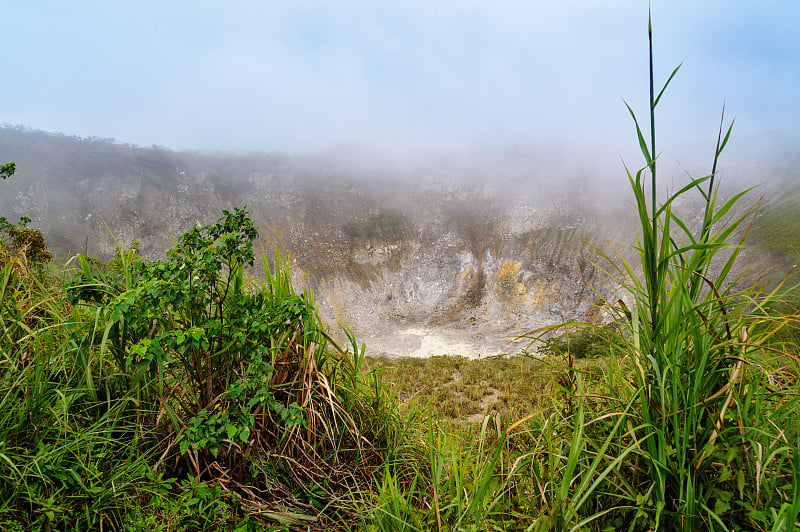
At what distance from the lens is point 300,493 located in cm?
176

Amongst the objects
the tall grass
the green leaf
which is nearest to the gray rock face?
the green leaf

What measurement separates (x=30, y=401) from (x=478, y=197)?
64573 mm

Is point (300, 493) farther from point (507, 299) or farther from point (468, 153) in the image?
point (468, 153)

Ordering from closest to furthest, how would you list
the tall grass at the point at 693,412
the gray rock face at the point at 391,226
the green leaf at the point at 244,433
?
the tall grass at the point at 693,412
the green leaf at the point at 244,433
the gray rock face at the point at 391,226

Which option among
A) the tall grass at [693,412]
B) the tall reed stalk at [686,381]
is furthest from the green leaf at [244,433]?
the tall reed stalk at [686,381]

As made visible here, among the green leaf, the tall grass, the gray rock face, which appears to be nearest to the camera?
the tall grass

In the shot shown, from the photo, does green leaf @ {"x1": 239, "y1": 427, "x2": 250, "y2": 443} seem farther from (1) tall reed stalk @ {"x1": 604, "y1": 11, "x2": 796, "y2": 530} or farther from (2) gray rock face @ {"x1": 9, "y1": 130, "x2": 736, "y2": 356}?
(2) gray rock face @ {"x1": 9, "y1": 130, "x2": 736, "y2": 356}

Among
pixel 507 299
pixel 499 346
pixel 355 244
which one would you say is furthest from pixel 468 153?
pixel 499 346

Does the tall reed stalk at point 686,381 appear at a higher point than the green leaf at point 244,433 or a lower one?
higher

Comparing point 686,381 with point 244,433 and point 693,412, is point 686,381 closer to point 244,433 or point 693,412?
point 693,412

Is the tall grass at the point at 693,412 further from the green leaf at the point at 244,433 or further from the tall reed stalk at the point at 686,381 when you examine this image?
the green leaf at the point at 244,433

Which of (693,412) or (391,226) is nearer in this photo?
(693,412)

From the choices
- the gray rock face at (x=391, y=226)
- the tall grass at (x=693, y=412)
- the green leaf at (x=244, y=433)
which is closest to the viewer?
the tall grass at (x=693, y=412)

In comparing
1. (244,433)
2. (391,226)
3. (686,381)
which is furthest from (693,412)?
(391,226)
